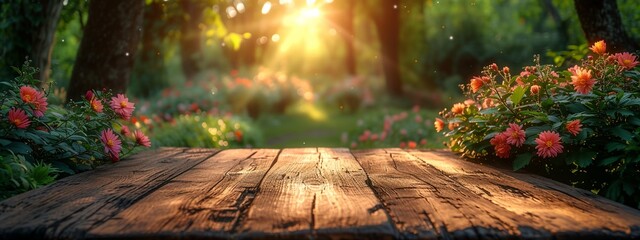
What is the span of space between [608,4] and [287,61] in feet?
123

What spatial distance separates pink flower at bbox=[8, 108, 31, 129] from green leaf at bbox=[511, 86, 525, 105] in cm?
295

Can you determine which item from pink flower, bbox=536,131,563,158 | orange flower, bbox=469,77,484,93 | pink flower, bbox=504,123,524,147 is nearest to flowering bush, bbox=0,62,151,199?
orange flower, bbox=469,77,484,93

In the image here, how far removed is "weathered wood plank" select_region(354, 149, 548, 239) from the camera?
7.26 ft

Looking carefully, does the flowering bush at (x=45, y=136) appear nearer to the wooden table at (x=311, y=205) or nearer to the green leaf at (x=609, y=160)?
the wooden table at (x=311, y=205)

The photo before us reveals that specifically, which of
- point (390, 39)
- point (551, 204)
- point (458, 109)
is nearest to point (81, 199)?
point (551, 204)

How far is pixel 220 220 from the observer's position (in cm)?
237

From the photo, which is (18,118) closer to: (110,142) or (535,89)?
(110,142)

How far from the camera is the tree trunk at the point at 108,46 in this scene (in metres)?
5.82

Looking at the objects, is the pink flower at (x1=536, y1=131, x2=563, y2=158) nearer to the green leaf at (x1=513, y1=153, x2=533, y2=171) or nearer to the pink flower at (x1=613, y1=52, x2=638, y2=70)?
the green leaf at (x1=513, y1=153, x2=533, y2=171)

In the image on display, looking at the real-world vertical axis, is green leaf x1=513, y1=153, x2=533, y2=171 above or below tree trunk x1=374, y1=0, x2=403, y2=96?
below

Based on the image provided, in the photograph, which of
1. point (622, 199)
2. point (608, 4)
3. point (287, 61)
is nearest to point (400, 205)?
point (622, 199)

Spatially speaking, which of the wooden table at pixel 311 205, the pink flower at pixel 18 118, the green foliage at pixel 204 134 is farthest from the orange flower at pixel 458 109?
the green foliage at pixel 204 134

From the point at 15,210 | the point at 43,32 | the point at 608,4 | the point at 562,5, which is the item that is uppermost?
the point at 562,5

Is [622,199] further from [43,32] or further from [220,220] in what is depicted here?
[43,32]
